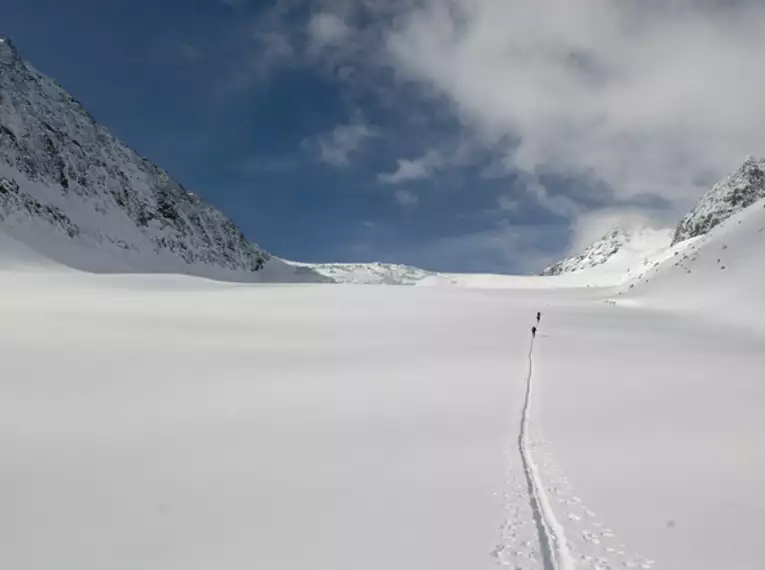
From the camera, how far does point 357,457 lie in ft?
25.6

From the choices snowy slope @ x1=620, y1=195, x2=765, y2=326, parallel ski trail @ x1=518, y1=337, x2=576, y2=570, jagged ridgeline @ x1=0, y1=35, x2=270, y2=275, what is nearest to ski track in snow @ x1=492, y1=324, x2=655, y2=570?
parallel ski trail @ x1=518, y1=337, x2=576, y2=570

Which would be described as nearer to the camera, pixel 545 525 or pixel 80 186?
pixel 545 525

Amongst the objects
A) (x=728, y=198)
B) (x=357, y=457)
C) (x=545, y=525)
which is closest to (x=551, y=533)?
(x=545, y=525)

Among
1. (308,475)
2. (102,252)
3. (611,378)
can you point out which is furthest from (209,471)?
(102,252)

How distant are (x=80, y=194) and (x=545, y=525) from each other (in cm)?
15873

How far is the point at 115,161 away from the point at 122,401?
181611 millimetres

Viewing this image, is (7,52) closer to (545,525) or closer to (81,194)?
(81,194)

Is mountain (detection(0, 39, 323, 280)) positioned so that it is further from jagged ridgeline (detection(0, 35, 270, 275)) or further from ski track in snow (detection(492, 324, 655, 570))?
ski track in snow (detection(492, 324, 655, 570))

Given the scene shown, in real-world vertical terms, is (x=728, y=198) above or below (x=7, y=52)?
below

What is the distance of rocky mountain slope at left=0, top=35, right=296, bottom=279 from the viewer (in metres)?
111

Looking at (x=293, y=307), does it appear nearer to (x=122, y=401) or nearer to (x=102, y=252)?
(x=122, y=401)

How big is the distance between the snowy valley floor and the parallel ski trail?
0.24 ft

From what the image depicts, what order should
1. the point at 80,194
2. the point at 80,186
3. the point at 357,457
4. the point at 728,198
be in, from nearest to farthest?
the point at 357,457 < the point at 80,194 < the point at 80,186 < the point at 728,198

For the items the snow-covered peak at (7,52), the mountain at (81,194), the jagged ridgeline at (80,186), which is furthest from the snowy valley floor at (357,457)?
the snow-covered peak at (7,52)
